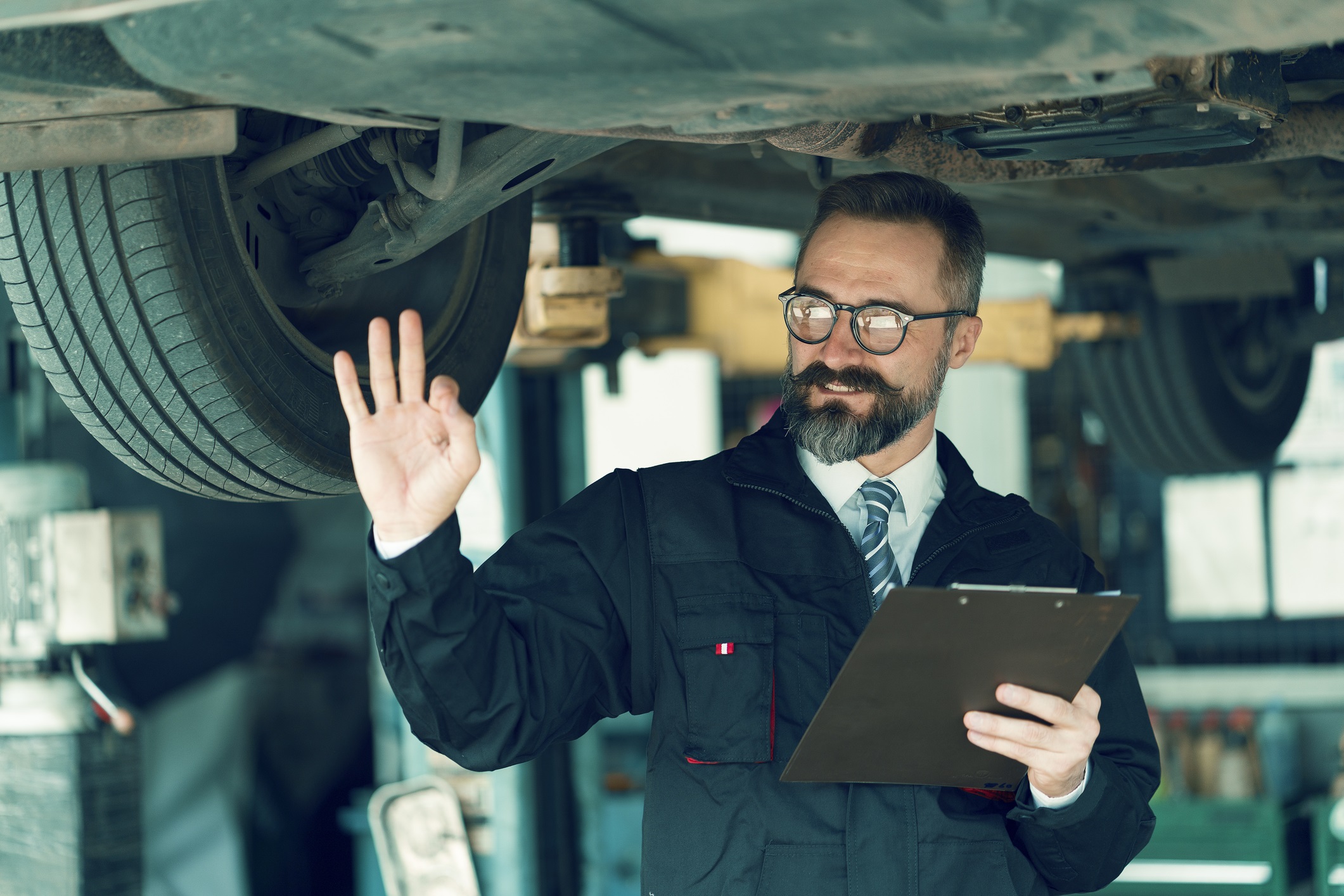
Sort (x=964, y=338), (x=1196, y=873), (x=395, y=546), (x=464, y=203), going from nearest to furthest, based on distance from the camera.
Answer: (x=395, y=546) → (x=464, y=203) → (x=964, y=338) → (x=1196, y=873)

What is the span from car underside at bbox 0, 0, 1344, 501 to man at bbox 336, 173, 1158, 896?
0.25 metres

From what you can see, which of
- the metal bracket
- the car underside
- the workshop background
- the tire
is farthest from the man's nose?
the workshop background

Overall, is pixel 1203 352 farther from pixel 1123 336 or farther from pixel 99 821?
pixel 99 821

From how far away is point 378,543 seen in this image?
4.53 feet

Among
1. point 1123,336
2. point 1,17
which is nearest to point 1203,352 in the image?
point 1123,336

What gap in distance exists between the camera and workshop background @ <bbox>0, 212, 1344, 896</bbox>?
3672 millimetres

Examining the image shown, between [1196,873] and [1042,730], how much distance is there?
12.2 ft

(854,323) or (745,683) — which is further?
(854,323)

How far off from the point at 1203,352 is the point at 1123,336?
263 millimetres

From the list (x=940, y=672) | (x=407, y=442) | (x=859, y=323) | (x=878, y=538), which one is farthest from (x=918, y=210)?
(x=407, y=442)

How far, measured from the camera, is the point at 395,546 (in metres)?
1.37

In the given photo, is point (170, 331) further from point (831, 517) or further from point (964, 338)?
point (964, 338)

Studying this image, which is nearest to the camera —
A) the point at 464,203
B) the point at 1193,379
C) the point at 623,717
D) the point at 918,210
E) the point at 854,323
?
the point at 464,203

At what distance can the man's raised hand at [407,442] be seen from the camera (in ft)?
4.49
